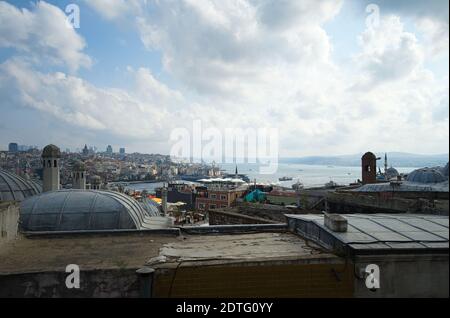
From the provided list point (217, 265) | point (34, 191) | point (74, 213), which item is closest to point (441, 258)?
point (217, 265)

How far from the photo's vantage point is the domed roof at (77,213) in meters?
10.3

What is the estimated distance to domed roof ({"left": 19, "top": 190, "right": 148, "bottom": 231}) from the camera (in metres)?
10.3

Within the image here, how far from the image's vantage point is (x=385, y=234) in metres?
5.56

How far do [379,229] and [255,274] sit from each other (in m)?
2.35

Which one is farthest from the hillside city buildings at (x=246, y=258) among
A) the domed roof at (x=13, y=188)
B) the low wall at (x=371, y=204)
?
the domed roof at (x=13, y=188)

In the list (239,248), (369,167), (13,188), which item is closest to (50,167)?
(13,188)

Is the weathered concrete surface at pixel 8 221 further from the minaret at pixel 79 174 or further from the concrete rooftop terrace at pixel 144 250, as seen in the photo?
the minaret at pixel 79 174

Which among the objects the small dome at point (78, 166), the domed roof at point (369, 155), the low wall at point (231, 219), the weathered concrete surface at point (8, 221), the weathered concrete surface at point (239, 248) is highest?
the domed roof at point (369, 155)

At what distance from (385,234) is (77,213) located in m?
8.96

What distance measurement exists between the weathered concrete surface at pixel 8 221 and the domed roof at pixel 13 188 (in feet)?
51.5

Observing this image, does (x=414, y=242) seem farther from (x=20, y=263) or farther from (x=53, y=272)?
(x=20, y=263)

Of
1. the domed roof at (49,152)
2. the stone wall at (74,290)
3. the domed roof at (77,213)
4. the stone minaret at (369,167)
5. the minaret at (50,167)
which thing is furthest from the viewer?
the stone minaret at (369,167)

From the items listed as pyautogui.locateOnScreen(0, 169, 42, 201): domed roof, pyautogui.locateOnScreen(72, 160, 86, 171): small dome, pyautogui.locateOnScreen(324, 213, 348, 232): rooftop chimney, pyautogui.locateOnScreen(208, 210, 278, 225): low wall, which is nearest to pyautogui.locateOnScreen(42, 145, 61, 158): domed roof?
pyautogui.locateOnScreen(72, 160, 86, 171): small dome

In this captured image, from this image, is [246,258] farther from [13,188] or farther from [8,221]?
[13,188]
